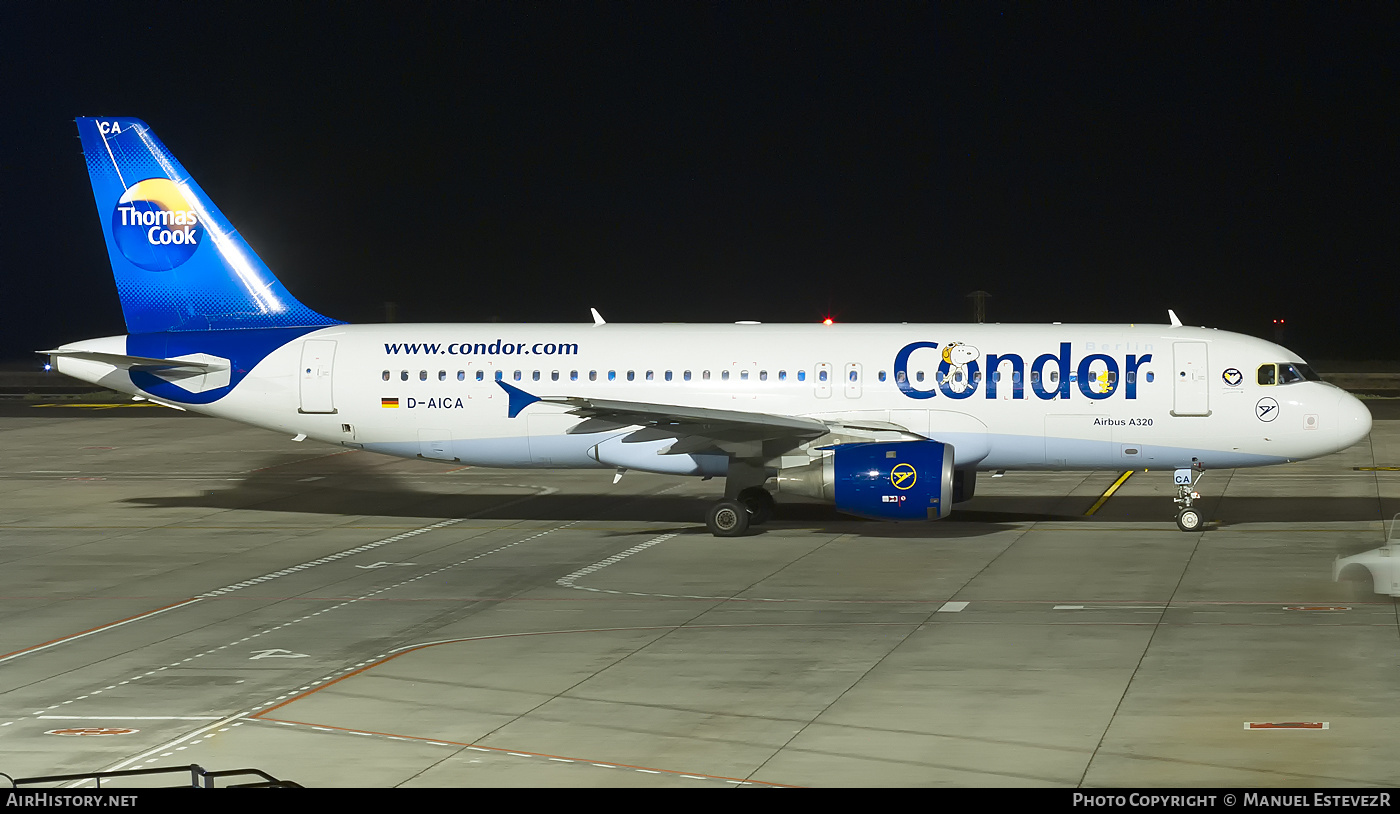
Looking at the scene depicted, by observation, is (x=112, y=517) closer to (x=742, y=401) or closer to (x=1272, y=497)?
(x=742, y=401)

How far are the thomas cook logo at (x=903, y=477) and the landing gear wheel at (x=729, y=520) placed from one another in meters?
3.49

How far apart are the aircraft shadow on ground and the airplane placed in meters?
1.51

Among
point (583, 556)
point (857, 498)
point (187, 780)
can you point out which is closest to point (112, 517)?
point (583, 556)

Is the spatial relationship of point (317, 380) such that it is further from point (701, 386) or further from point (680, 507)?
point (680, 507)

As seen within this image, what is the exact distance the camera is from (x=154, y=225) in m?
30.8

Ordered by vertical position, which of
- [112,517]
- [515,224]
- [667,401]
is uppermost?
[515,224]

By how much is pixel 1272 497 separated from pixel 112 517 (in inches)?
1042

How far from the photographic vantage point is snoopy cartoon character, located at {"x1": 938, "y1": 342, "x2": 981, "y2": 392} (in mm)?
28047

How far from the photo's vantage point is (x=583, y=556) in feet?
84.1

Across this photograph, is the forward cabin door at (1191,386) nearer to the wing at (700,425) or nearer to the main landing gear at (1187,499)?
the main landing gear at (1187,499)

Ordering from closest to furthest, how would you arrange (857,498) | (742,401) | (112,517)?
(857,498) → (742,401) → (112,517)

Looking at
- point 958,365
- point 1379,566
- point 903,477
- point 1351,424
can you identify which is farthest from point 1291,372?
point 903,477

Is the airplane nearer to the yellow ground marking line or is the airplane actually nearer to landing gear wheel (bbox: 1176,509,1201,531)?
landing gear wheel (bbox: 1176,509,1201,531)

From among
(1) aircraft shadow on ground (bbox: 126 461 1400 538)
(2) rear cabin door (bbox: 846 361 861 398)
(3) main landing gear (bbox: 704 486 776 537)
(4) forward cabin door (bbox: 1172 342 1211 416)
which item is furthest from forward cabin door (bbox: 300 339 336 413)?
(4) forward cabin door (bbox: 1172 342 1211 416)
